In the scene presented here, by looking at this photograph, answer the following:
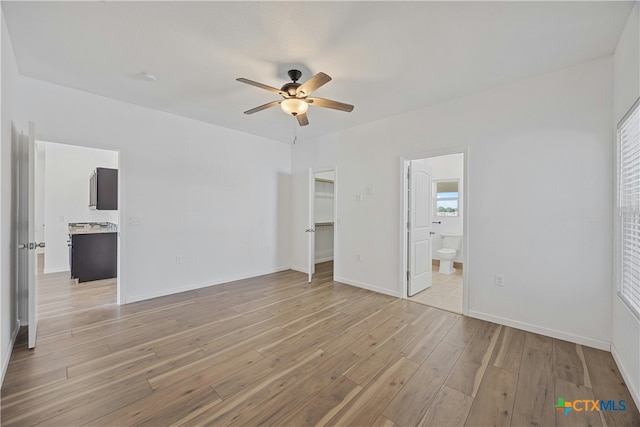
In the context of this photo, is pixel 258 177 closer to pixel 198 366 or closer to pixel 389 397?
pixel 198 366

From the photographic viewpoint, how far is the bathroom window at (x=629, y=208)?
1.88m

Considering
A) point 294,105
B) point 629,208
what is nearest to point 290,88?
point 294,105

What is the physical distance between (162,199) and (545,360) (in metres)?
4.78

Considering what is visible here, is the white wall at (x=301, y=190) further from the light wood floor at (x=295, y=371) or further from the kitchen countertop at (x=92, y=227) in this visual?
the kitchen countertop at (x=92, y=227)

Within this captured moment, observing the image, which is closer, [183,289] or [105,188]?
[183,289]

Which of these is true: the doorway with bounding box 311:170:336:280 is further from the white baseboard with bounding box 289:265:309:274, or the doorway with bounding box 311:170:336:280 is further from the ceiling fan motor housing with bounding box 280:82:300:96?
the ceiling fan motor housing with bounding box 280:82:300:96

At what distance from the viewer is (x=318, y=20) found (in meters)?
1.92

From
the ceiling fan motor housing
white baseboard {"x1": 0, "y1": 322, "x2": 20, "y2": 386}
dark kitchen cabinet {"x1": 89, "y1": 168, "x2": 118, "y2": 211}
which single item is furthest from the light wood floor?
the ceiling fan motor housing

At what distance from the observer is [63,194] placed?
18.5 ft

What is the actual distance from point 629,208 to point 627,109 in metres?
0.75

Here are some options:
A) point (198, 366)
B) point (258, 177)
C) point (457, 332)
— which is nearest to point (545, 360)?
point (457, 332)

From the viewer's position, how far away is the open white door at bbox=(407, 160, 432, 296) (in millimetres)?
3909

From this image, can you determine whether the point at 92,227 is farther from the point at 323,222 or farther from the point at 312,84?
the point at 312,84

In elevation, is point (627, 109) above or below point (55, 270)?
above
